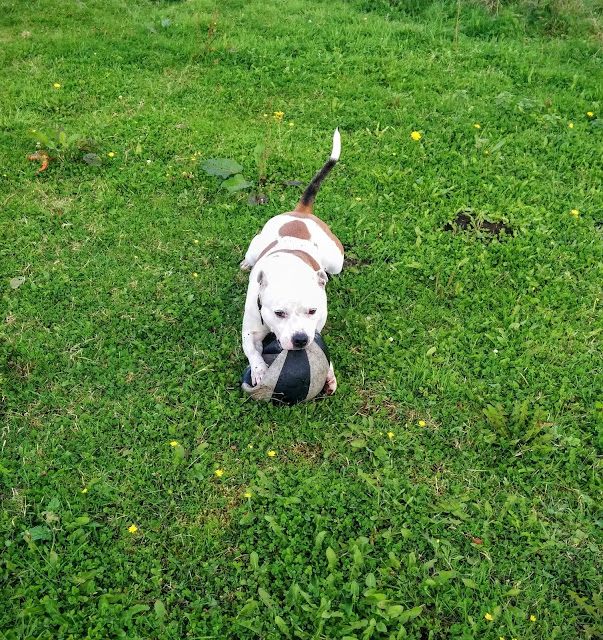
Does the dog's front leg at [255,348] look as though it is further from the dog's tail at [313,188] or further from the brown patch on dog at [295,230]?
the dog's tail at [313,188]

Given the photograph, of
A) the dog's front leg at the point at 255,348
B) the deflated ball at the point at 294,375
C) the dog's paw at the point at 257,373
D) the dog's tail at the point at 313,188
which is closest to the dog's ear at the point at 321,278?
the deflated ball at the point at 294,375

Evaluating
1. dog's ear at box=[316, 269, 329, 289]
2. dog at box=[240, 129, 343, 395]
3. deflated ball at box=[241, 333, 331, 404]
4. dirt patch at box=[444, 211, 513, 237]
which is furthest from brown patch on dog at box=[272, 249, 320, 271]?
dirt patch at box=[444, 211, 513, 237]

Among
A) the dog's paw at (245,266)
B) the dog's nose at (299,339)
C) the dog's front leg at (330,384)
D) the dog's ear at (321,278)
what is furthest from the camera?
the dog's paw at (245,266)

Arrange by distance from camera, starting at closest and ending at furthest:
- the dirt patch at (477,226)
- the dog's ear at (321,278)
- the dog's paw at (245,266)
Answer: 1. the dog's ear at (321,278)
2. the dog's paw at (245,266)
3. the dirt patch at (477,226)

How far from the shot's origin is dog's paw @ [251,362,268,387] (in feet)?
12.5

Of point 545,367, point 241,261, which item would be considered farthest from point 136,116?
point 545,367

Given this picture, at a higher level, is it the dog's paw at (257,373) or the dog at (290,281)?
the dog at (290,281)

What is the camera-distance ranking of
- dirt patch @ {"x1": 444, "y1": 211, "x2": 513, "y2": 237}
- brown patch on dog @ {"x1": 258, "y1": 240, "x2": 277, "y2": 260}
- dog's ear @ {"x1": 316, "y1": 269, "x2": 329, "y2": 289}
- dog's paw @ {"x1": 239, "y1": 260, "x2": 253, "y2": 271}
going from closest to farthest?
dog's ear @ {"x1": 316, "y1": 269, "x2": 329, "y2": 289}, brown patch on dog @ {"x1": 258, "y1": 240, "x2": 277, "y2": 260}, dog's paw @ {"x1": 239, "y1": 260, "x2": 253, "y2": 271}, dirt patch @ {"x1": 444, "y1": 211, "x2": 513, "y2": 237}

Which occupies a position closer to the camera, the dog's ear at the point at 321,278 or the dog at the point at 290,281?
the dog at the point at 290,281

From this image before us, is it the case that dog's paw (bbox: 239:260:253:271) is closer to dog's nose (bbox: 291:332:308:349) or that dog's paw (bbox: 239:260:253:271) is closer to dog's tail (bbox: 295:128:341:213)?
dog's tail (bbox: 295:128:341:213)

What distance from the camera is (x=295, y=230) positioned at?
13.8 ft

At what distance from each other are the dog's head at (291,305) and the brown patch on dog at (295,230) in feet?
1.91

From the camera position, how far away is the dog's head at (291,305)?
3.52 metres

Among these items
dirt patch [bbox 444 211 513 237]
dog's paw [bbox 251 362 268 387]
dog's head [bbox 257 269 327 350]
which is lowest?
dog's paw [bbox 251 362 268 387]
